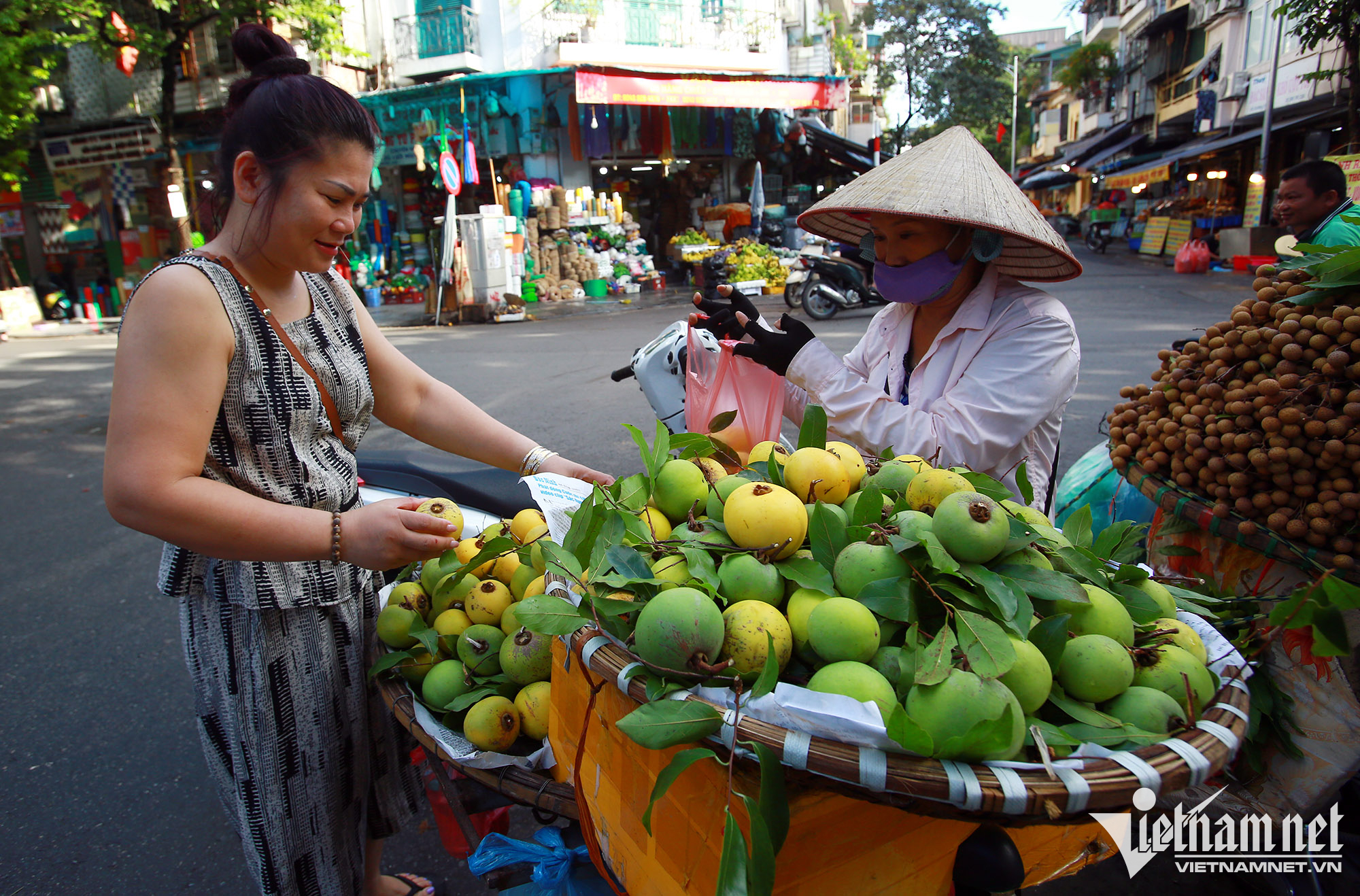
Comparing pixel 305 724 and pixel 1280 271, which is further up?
pixel 1280 271

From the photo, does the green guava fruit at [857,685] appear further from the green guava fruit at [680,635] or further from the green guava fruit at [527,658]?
the green guava fruit at [527,658]


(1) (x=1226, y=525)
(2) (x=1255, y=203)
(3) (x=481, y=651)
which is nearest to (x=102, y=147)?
(3) (x=481, y=651)

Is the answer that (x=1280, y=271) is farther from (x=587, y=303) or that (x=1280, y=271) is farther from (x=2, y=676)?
(x=587, y=303)

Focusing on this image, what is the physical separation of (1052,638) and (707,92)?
15.8m

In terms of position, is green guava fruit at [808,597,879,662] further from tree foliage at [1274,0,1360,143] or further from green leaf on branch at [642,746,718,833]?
tree foliage at [1274,0,1360,143]

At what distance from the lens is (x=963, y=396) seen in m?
1.98

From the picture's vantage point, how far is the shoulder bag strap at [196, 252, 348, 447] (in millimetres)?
1333

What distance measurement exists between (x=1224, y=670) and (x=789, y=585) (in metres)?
0.61

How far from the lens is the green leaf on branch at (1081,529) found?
1354 millimetres

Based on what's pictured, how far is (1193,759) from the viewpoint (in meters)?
0.85

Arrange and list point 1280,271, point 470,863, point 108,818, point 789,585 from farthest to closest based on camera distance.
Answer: point 108,818 → point 1280,271 → point 470,863 → point 789,585

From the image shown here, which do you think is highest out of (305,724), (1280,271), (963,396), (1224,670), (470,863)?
(1280,271)

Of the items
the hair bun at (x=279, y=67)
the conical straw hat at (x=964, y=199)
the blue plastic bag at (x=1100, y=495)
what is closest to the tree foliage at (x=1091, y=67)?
the blue plastic bag at (x=1100, y=495)

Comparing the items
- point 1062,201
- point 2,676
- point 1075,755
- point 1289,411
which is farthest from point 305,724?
point 1062,201
